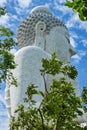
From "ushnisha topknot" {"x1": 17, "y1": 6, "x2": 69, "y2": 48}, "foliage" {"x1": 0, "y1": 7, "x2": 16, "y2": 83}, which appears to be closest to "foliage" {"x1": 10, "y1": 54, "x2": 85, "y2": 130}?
"foliage" {"x1": 0, "y1": 7, "x2": 16, "y2": 83}

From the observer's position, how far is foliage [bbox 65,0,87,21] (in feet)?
9.47

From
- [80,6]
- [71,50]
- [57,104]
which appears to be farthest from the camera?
[71,50]

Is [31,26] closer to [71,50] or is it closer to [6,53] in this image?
[71,50]

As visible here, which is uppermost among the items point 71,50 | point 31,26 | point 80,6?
point 31,26

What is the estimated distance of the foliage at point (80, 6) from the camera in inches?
114

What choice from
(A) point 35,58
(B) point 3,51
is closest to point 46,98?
(B) point 3,51

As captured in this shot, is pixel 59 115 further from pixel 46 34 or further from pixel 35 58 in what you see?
pixel 46 34

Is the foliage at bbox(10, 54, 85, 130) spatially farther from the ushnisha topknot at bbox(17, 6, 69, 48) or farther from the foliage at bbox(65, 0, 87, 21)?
the ushnisha topknot at bbox(17, 6, 69, 48)

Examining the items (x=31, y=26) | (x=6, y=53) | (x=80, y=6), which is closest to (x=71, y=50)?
(x=31, y=26)

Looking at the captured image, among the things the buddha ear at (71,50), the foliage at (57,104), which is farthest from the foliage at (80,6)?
the buddha ear at (71,50)

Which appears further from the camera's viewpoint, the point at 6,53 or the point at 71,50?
the point at 71,50

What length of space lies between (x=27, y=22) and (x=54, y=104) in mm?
11819

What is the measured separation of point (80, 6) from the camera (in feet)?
9.50

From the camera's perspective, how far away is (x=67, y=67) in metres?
5.93
